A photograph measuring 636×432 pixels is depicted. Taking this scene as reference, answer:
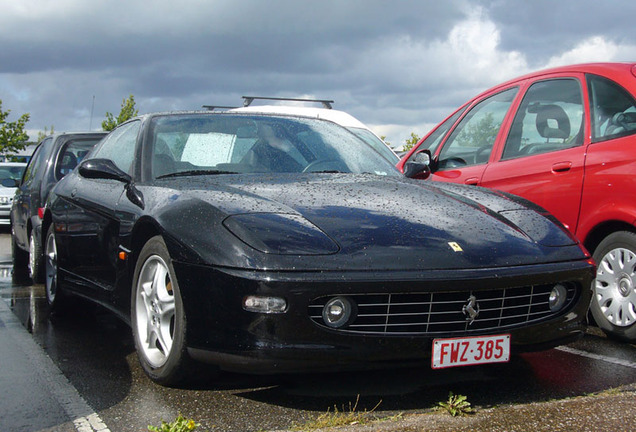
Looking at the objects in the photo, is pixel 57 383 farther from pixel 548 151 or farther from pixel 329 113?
pixel 329 113

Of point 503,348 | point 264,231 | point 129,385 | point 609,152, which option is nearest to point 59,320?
point 129,385

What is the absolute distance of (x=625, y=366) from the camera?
4285 millimetres

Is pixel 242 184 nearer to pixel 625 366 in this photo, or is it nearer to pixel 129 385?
pixel 129 385

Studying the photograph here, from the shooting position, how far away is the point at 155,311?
3955 millimetres

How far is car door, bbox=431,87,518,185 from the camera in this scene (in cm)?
611

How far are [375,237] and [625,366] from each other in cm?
174

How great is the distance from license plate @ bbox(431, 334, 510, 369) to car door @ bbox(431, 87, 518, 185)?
264 centimetres

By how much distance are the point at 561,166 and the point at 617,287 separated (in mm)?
854

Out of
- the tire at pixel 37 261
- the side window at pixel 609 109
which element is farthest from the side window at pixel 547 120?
the tire at pixel 37 261

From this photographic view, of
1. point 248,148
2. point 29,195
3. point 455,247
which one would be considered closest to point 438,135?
point 248,148

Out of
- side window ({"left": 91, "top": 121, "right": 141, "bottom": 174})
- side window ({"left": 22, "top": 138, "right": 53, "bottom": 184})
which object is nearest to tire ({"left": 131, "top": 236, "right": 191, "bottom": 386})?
side window ({"left": 91, "top": 121, "right": 141, "bottom": 174})

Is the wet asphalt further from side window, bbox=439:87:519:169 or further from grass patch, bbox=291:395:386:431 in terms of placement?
side window, bbox=439:87:519:169

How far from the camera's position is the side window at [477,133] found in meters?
6.15

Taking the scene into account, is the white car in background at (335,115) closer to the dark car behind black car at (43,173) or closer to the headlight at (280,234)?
the dark car behind black car at (43,173)
